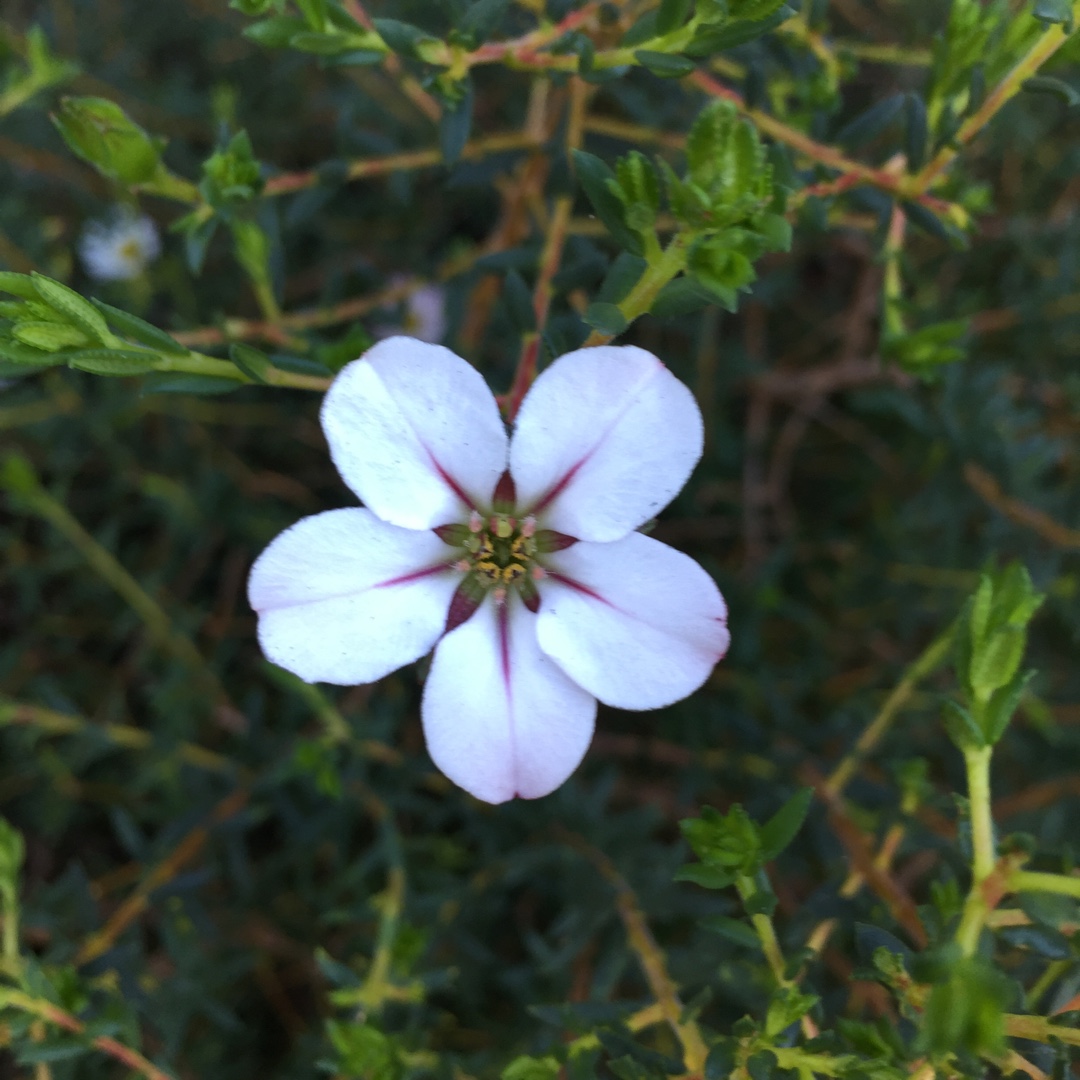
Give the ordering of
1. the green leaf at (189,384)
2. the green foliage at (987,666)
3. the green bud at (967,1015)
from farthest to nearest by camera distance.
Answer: the green leaf at (189,384) → the green foliage at (987,666) → the green bud at (967,1015)

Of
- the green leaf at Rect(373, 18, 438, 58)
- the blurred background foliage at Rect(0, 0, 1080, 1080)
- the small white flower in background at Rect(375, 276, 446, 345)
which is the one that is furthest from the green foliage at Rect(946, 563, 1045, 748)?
the small white flower in background at Rect(375, 276, 446, 345)

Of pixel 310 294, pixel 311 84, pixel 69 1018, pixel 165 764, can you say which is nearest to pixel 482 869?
pixel 165 764

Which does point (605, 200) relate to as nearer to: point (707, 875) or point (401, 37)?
point (401, 37)

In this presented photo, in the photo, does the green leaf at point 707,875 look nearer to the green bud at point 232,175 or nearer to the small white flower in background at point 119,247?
the green bud at point 232,175

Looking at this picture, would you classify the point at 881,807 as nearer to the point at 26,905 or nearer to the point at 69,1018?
the point at 69,1018

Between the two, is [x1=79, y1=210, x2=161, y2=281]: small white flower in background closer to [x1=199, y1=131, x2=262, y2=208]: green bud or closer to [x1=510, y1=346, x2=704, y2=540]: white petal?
[x1=199, y1=131, x2=262, y2=208]: green bud

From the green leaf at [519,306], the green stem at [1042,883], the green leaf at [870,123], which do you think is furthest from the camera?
the green leaf at [870,123]

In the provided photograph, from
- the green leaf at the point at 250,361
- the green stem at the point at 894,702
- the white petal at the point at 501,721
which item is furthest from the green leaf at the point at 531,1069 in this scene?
the green leaf at the point at 250,361
